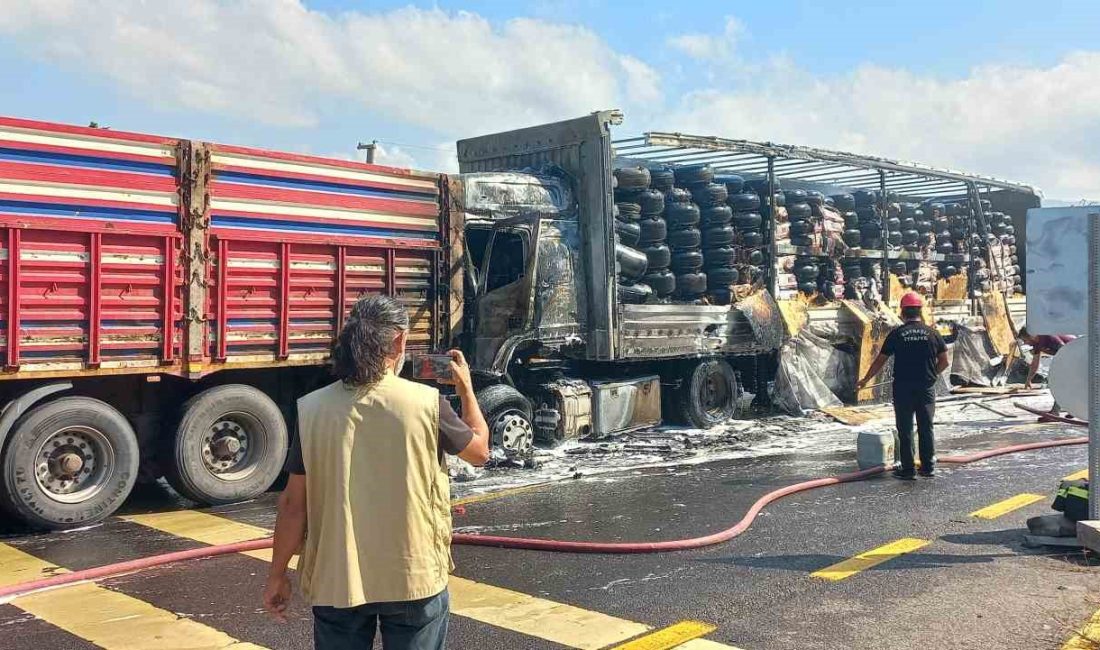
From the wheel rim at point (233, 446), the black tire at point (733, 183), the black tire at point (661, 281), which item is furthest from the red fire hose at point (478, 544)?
the black tire at point (733, 183)

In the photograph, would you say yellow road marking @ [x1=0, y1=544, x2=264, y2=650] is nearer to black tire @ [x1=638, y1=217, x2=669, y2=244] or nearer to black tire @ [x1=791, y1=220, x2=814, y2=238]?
black tire @ [x1=638, y1=217, x2=669, y2=244]

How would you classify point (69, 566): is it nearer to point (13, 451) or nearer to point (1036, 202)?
point (13, 451)

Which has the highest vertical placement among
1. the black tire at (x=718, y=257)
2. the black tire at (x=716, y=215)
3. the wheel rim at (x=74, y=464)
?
the black tire at (x=716, y=215)

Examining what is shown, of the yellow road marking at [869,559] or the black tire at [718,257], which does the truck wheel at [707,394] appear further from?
the yellow road marking at [869,559]

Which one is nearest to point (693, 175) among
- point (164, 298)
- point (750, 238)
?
point (750, 238)

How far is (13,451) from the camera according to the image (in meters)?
6.59

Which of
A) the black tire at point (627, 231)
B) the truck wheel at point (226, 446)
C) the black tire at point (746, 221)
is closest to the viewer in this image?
the truck wheel at point (226, 446)

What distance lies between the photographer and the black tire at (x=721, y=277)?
41.9 feet

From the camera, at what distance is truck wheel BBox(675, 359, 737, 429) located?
39.6 feet

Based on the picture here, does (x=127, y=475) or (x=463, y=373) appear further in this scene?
(x=127, y=475)

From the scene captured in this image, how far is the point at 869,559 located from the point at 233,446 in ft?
17.0

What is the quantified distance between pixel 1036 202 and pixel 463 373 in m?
20.7

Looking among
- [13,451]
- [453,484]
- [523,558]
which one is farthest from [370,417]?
[453,484]

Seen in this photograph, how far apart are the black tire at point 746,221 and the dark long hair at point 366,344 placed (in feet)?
37.2
